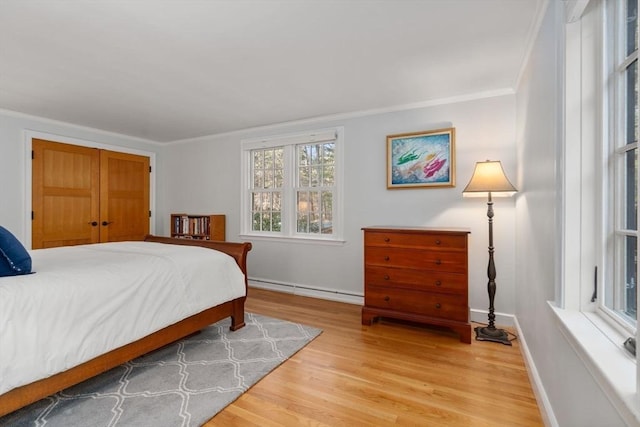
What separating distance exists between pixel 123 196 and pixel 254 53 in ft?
12.0

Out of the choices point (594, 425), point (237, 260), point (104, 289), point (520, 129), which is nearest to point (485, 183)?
point (520, 129)

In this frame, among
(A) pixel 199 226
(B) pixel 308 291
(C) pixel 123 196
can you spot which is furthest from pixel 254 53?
(C) pixel 123 196

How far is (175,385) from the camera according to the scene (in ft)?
6.40

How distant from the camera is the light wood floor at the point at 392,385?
5.49ft

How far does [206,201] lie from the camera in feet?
16.1

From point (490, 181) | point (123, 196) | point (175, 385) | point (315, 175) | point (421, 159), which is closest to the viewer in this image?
point (175, 385)

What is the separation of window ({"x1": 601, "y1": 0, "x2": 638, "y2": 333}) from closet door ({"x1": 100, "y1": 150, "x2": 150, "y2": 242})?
5.38 meters

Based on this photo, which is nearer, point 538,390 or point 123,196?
point 538,390

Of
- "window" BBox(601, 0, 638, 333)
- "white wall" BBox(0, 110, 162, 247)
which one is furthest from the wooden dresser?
"white wall" BBox(0, 110, 162, 247)

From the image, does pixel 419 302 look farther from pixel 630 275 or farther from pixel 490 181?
pixel 630 275

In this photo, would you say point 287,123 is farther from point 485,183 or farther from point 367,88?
point 485,183

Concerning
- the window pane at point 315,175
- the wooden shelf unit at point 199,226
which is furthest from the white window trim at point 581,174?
the wooden shelf unit at point 199,226

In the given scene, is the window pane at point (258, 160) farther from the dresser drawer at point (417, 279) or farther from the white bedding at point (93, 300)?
the dresser drawer at point (417, 279)

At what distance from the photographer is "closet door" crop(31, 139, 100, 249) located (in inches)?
152
